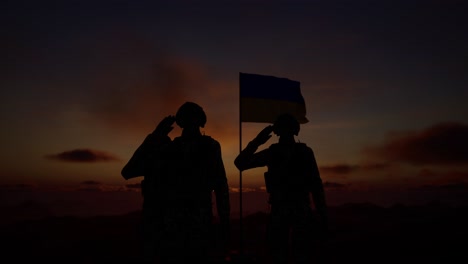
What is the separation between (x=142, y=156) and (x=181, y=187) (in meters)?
0.51

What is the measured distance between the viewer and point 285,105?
29.9 ft

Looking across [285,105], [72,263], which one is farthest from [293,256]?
[72,263]

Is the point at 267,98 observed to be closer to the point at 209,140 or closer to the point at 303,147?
the point at 303,147

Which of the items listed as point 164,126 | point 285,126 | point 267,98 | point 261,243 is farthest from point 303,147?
point 261,243

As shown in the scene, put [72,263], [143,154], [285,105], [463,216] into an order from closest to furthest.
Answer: [143,154], [285,105], [72,263], [463,216]

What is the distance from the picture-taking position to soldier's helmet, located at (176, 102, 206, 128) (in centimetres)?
411

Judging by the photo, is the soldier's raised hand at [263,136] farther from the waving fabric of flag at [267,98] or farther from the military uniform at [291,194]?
the waving fabric of flag at [267,98]

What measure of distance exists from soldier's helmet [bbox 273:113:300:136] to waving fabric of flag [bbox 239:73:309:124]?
109 inches

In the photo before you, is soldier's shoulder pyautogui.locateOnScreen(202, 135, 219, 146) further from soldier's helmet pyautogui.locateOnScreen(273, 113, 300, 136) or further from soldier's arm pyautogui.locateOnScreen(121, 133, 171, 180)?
soldier's helmet pyautogui.locateOnScreen(273, 113, 300, 136)

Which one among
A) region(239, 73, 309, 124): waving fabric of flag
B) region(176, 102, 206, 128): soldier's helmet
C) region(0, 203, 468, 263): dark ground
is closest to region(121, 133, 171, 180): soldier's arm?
region(176, 102, 206, 128): soldier's helmet

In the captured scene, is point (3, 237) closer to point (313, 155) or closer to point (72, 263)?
point (72, 263)

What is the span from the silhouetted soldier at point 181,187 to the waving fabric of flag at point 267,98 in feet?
13.7

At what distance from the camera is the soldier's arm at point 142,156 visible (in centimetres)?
397

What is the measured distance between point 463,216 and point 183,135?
1747 centimetres
